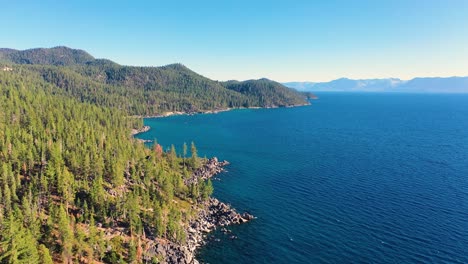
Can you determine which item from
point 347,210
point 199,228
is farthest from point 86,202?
point 347,210

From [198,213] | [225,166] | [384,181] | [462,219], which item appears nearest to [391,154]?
[384,181]

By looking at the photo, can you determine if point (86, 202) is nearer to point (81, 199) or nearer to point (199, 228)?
point (81, 199)

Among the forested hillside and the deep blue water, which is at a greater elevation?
the forested hillside

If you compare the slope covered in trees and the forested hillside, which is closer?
the slope covered in trees

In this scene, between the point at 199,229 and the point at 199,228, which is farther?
the point at 199,228

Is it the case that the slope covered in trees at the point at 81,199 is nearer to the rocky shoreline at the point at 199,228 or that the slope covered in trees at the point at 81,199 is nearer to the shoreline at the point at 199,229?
the shoreline at the point at 199,229

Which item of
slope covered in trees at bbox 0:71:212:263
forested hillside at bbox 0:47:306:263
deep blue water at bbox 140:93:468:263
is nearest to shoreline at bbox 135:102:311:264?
forested hillside at bbox 0:47:306:263

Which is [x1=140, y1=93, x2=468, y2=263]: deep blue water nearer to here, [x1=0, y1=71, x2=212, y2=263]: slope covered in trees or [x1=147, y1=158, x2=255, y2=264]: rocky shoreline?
[x1=147, y1=158, x2=255, y2=264]: rocky shoreline

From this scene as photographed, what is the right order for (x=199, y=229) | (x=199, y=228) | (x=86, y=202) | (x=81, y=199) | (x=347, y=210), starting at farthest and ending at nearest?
(x=347, y=210)
(x=199, y=228)
(x=199, y=229)
(x=81, y=199)
(x=86, y=202)
